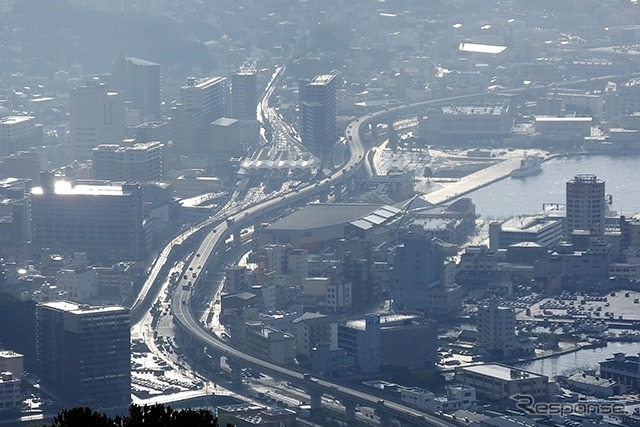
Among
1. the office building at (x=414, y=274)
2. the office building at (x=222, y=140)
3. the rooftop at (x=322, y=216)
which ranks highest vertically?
the office building at (x=222, y=140)

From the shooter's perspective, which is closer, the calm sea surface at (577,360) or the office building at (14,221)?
the calm sea surface at (577,360)

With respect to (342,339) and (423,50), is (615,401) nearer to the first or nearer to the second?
(342,339)

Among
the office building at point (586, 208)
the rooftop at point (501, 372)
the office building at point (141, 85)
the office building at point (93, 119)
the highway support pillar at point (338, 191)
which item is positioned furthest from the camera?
the office building at point (141, 85)

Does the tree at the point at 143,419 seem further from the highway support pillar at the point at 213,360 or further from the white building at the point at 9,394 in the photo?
the highway support pillar at the point at 213,360

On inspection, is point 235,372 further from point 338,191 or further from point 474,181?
point 474,181

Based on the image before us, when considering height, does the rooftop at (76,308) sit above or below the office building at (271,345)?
above

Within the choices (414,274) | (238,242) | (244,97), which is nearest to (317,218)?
(238,242)

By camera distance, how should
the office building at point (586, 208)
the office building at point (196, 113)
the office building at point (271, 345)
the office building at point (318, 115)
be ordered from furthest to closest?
1. the office building at point (318, 115)
2. the office building at point (196, 113)
3. the office building at point (586, 208)
4. the office building at point (271, 345)

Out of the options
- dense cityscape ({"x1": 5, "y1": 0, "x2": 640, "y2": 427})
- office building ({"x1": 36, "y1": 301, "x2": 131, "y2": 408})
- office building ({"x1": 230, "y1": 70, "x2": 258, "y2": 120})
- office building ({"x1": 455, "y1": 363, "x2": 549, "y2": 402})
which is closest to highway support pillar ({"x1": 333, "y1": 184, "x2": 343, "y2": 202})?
dense cityscape ({"x1": 5, "y1": 0, "x2": 640, "y2": 427})

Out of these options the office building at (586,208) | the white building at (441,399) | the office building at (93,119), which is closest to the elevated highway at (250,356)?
the white building at (441,399)
